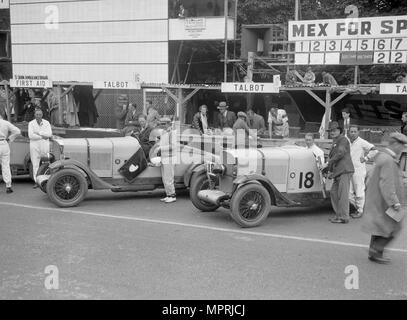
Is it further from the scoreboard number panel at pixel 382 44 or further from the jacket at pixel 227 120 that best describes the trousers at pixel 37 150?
the scoreboard number panel at pixel 382 44

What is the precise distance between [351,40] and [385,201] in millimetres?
9379

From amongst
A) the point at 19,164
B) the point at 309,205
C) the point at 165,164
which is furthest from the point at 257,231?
the point at 19,164

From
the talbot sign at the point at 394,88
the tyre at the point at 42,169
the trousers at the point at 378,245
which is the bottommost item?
the trousers at the point at 378,245

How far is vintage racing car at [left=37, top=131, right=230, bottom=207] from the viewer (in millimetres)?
8852

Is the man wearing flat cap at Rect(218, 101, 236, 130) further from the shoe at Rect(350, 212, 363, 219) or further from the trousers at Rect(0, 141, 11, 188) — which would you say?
the shoe at Rect(350, 212, 363, 219)

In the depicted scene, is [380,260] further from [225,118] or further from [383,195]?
[225,118]

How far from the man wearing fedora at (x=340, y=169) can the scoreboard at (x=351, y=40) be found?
687 cm

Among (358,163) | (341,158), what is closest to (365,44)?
(358,163)

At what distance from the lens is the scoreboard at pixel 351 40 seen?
13625 millimetres

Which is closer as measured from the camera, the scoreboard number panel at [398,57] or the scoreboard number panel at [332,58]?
the scoreboard number panel at [398,57]

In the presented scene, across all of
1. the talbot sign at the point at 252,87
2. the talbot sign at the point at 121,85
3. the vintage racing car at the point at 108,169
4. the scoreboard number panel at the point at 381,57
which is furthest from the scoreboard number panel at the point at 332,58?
the vintage racing car at the point at 108,169

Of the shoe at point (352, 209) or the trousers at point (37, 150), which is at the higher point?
the trousers at point (37, 150)

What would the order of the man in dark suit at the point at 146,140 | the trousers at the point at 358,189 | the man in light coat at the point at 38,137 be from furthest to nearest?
the man in light coat at the point at 38,137
the man in dark suit at the point at 146,140
the trousers at the point at 358,189

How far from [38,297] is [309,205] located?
16.1ft
